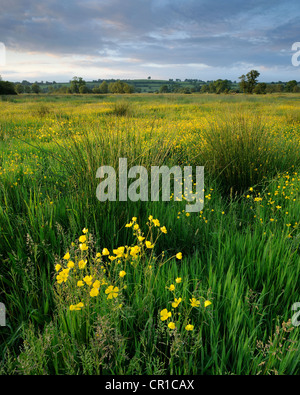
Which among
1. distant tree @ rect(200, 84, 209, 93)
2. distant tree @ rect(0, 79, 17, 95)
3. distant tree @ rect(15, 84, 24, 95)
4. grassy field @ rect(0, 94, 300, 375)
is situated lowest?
grassy field @ rect(0, 94, 300, 375)

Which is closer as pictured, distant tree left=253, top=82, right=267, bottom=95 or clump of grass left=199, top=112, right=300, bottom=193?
clump of grass left=199, top=112, right=300, bottom=193

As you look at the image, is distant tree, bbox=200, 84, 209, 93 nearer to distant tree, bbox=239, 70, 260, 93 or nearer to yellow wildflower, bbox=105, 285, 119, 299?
distant tree, bbox=239, 70, 260, 93

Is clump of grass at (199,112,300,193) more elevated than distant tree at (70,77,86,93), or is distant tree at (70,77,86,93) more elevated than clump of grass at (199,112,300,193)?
distant tree at (70,77,86,93)

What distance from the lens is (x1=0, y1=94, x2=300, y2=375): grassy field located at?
1394mm

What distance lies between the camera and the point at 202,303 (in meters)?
1.69

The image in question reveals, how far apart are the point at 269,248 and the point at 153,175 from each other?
156 cm

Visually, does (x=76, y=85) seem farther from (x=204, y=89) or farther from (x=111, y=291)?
(x=111, y=291)

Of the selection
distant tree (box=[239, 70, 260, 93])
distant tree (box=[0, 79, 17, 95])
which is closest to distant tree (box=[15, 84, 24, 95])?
distant tree (box=[0, 79, 17, 95])

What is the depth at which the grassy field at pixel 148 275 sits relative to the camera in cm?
139

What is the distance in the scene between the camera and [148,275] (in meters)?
1.90

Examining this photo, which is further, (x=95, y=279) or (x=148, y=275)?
(x=148, y=275)

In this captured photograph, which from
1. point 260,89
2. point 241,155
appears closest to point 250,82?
point 260,89
